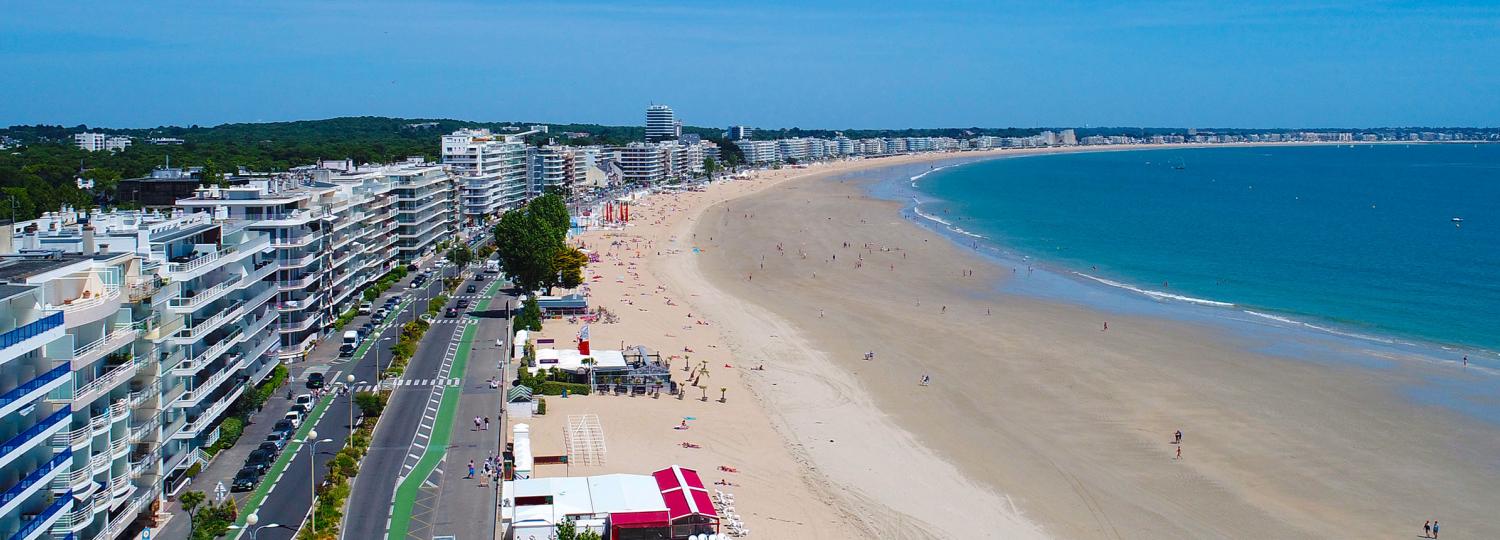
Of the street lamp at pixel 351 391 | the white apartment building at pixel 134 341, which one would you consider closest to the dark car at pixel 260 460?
the white apartment building at pixel 134 341

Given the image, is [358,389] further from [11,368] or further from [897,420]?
[11,368]

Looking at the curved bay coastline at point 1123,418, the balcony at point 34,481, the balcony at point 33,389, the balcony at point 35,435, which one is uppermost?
the balcony at point 33,389

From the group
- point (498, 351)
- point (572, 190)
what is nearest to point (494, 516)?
point (498, 351)

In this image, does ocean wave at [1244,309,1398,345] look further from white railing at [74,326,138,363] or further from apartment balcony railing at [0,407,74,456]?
apartment balcony railing at [0,407,74,456]

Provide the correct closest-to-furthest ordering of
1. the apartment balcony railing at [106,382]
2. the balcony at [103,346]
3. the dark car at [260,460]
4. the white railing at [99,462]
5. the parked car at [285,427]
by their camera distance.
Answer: the apartment balcony railing at [106,382]
the balcony at [103,346]
the white railing at [99,462]
the dark car at [260,460]
the parked car at [285,427]

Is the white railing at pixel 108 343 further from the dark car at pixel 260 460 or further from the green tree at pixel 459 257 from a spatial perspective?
the green tree at pixel 459 257

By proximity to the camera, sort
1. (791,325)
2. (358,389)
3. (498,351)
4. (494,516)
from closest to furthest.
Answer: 1. (494,516)
2. (358,389)
3. (498,351)
4. (791,325)

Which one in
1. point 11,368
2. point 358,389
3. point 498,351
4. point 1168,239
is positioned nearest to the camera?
point 11,368

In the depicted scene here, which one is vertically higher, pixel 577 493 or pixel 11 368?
pixel 11 368
